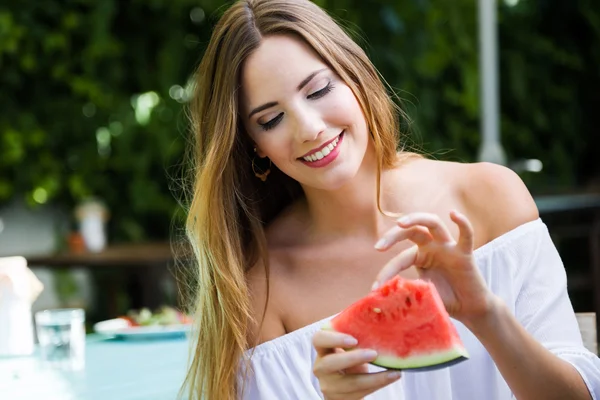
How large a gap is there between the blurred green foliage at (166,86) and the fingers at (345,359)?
17.5 ft

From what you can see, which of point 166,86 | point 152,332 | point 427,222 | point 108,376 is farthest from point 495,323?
point 166,86

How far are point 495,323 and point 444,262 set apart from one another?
0.16 meters

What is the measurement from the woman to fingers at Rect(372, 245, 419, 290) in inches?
18.4

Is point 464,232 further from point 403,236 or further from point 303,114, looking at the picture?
point 303,114

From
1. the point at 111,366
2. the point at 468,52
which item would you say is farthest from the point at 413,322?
the point at 468,52

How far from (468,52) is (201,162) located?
4.91 m

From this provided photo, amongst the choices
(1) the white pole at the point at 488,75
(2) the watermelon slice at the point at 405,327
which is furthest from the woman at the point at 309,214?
(1) the white pole at the point at 488,75

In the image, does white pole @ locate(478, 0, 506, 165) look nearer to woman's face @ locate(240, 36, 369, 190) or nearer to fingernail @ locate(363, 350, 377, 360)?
woman's face @ locate(240, 36, 369, 190)

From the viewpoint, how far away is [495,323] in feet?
5.93

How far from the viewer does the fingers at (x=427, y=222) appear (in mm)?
1698

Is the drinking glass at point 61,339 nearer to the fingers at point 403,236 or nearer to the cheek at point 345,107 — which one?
the cheek at point 345,107

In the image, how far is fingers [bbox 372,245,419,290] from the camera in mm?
1779

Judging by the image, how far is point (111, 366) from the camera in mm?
2740

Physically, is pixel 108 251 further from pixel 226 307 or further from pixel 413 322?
pixel 413 322
